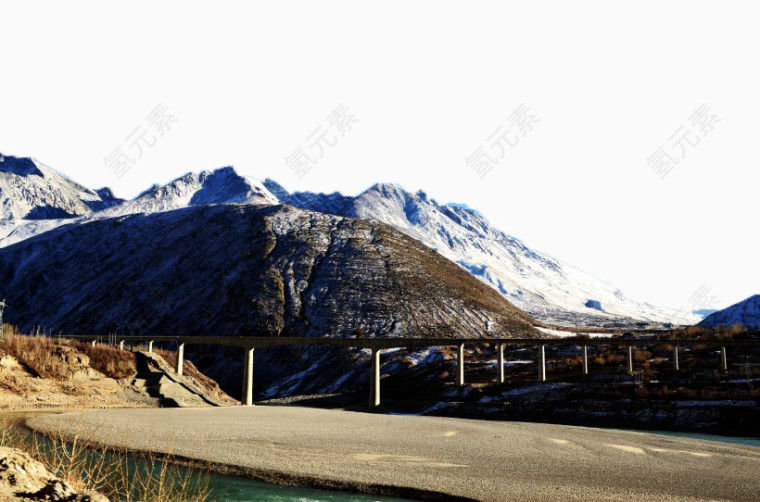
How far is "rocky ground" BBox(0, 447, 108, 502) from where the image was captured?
9.19 meters

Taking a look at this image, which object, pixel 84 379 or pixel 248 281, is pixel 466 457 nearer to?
pixel 84 379

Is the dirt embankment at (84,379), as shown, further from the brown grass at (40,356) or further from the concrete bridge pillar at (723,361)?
the concrete bridge pillar at (723,361)

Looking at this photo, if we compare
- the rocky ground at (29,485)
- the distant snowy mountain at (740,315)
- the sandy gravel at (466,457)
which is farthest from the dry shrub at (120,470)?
the distant snowy mountain at (740,315)

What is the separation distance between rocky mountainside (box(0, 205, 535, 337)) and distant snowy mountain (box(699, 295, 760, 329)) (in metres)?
34.1

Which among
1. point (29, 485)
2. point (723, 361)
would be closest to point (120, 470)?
point (29, 485)

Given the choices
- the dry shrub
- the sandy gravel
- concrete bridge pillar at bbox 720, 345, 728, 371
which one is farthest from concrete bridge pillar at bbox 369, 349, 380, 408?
the dry shrub

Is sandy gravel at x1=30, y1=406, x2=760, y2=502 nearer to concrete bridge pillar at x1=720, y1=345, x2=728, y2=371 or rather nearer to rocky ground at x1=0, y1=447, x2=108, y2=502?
rocky ground at x1=0, y1=447, x2=108, y2=502

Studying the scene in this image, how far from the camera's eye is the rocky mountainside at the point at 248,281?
114375 mm

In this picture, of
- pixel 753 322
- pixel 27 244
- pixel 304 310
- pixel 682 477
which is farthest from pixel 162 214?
pixel 682 477

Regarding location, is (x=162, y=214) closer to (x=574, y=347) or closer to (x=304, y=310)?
(x=304, y=310)

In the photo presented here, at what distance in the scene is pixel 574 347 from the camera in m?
91.4

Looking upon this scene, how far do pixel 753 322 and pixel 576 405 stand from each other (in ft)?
257

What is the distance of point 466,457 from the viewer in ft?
80.6

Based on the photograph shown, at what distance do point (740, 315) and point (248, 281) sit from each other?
309 feet
